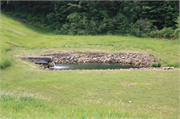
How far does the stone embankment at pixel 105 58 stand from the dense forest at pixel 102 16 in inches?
429

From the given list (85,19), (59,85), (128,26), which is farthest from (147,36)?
(59,85)

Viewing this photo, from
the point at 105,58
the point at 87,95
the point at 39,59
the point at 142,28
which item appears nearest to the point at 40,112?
the point at 87,95

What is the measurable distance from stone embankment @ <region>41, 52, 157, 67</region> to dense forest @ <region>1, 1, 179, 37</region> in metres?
10.9

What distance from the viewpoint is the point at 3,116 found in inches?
172

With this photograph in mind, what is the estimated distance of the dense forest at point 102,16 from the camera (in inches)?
1196

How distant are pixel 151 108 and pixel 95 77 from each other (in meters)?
4.85

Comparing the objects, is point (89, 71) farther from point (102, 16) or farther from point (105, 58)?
point (102, 16)

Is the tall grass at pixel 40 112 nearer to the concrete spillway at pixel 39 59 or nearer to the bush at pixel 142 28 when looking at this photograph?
the concrete spillway at pixel 39 59

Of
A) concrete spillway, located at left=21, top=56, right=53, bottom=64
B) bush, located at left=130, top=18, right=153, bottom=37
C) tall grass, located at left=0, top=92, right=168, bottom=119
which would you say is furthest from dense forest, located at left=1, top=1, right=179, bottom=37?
tall grass, located at left=0, top=92, right=168, bottom=119

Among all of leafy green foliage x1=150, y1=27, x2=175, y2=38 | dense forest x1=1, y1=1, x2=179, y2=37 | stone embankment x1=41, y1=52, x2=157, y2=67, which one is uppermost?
dense forest x1=1, y1=1, x2=179, y2=37

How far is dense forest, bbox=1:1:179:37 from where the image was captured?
99.7 feet

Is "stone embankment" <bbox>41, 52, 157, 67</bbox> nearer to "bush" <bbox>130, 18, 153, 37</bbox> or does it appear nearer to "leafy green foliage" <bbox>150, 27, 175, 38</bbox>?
"bush" <bbox>130, 18, 153, 37</bbox>

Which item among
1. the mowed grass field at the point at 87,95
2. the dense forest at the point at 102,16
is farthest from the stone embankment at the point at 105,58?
the dense forest at the point at 102,16

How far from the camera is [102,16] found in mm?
32875
